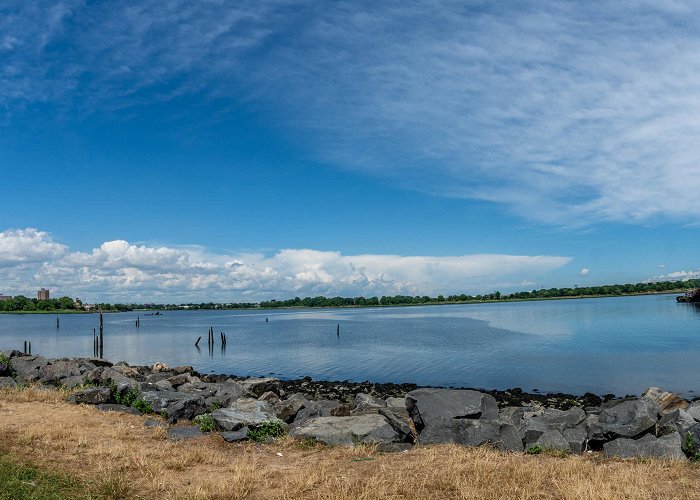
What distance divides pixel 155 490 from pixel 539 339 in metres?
54.5

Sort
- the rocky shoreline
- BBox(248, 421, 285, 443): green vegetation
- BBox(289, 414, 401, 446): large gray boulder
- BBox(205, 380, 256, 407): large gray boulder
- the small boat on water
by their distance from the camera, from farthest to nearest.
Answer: the small boat on water
BBox(205, 380, 256, 407): large gray boulder
BBox(248, 421, 285, 443): green vegetation
BBox(289, 414, 401, 446): large gray boulder
the rocky shoreline

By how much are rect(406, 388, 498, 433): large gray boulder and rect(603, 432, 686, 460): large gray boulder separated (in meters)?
3.61

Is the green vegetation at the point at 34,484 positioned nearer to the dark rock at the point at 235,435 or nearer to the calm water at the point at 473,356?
the dark rock at the point at 235,435

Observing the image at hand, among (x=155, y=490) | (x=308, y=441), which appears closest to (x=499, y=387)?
(x=308, y=441)

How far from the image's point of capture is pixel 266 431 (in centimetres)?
1320

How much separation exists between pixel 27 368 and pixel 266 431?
17034 millimetres

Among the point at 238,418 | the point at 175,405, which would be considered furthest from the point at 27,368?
the point at 238,418

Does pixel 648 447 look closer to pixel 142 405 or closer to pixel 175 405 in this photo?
pixel 175 405

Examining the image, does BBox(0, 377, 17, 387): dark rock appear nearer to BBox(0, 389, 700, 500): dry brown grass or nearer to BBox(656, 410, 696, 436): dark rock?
BBox(0, 389, 700, 500): dry brown grass

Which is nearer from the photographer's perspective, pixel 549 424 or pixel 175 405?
pixel 549 424

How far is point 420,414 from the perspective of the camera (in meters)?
14.2

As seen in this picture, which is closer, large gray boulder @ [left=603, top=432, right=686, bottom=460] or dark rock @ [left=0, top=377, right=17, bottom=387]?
large gray boulder @ [left=603, top=432, right=686, bottom=460]

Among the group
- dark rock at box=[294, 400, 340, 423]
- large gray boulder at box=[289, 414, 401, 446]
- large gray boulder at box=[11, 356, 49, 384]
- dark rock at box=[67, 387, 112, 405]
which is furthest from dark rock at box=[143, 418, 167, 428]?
large gray boulder at box=[11, 356, 49, 384]

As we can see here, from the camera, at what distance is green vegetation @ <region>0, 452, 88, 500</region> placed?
7.95 meters
